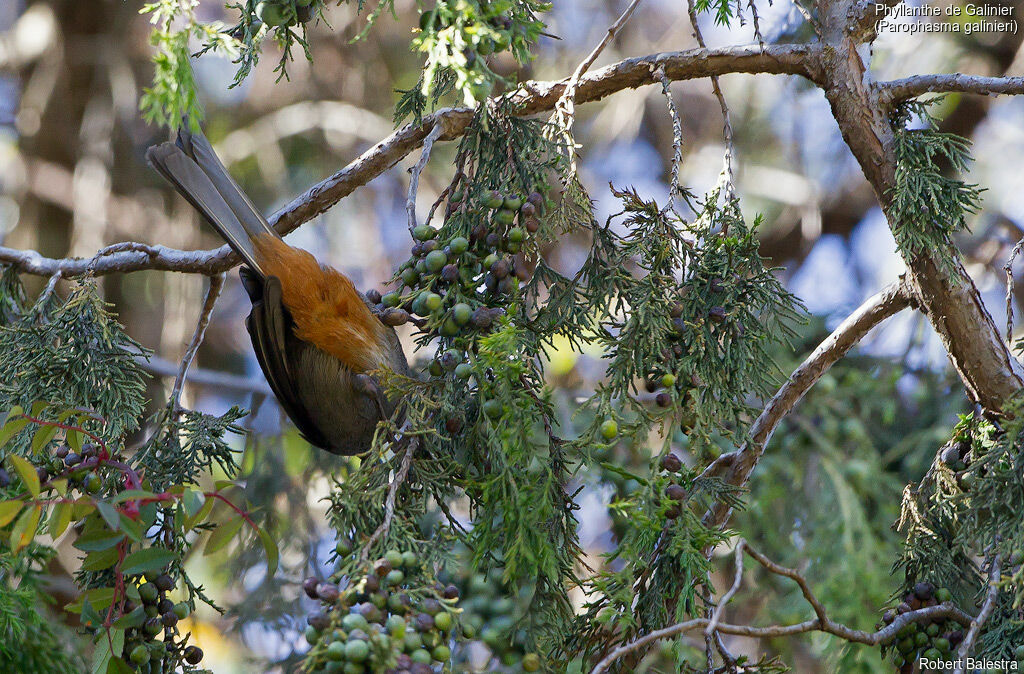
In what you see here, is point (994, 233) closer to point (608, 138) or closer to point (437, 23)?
point (608, 138)

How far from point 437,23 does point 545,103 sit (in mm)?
506

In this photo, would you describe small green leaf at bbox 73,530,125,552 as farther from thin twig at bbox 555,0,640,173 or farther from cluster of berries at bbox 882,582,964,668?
cluster of berries at bbox 882,582,964,668

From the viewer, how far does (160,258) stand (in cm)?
292

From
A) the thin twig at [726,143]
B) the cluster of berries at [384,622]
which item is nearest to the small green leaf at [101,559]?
the cluster of berries at [384,622]

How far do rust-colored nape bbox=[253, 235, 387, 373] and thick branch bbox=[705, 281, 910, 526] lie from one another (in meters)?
1.29

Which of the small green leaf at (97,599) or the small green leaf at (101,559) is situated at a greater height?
the small green leaf at (101,559)

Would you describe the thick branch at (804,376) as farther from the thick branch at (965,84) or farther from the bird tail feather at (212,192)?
the bird tail feather at (212,192)

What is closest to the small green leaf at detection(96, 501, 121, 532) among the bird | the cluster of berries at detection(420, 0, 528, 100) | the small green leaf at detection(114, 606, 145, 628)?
the small green leaf at detection(114, 606, 145, 628)

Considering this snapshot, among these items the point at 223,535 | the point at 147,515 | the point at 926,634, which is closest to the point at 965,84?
the point at 926,634

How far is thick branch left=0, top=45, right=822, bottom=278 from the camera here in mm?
2418

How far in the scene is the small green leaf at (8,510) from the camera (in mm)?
1713

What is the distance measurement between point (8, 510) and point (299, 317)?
1.58 meters

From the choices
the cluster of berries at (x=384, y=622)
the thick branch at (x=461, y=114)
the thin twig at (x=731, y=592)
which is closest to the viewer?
the cluster of berries at (x=384, y=622)

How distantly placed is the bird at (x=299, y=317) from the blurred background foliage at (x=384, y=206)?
3.74 feet
